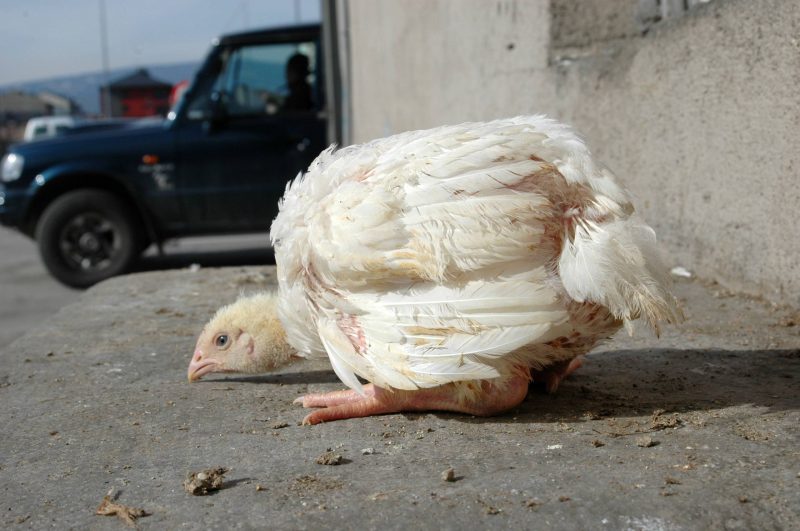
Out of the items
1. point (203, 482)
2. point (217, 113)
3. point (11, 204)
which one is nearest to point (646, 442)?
point (203, 482)

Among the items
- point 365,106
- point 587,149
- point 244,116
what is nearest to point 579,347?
point 587,149

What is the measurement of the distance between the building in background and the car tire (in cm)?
3246

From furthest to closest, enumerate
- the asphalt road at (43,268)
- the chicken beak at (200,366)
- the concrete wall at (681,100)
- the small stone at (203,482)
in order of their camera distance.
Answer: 1. the asphalt road at (43,268)
2. the concrete wall at (681,100)
3. the chicken beak at (200,366)
4. the small stone at (203,482)

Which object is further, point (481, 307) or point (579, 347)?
point (579, 347)

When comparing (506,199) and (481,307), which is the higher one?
(506,199)

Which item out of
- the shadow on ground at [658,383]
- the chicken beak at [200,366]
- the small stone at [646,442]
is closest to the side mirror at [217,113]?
the shadow on ground at [658,383]

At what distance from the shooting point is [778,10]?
385cm

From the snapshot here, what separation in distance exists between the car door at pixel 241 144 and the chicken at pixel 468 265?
653 centimetres

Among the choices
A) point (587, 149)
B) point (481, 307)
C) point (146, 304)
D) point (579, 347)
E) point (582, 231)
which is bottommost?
point (146, 304)

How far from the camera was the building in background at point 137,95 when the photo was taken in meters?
41.0

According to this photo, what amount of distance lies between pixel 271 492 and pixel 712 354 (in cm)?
209

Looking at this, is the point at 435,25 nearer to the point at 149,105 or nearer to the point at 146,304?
the point at 146,304

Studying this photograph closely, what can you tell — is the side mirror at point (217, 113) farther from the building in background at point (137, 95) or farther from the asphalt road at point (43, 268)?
the building in background at point (137, 95)

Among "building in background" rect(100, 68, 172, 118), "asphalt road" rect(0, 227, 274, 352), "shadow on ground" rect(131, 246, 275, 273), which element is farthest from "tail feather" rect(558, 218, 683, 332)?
"building in background" rect(100, 68, 172, 118)
